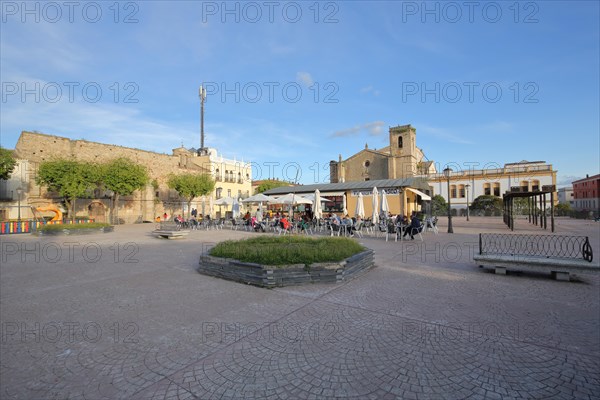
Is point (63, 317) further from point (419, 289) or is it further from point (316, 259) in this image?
point (419, 289)

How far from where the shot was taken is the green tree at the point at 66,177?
78.6 feet

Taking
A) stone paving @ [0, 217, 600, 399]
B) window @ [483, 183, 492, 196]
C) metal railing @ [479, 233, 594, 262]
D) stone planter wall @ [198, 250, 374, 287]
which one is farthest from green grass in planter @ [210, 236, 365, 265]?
window @ [483, 183, 492, 196]

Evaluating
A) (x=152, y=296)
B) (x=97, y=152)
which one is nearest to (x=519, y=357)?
(x=152, y=296)

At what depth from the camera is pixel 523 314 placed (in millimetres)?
4570

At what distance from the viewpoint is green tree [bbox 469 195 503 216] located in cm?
4292

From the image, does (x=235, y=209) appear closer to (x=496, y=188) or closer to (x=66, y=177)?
(x=66, y=177)

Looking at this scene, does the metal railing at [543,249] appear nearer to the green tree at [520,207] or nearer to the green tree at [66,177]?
the green tree at [66,177]

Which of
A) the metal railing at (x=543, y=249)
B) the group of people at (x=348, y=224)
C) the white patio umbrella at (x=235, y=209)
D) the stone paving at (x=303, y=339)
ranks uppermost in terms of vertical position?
the white patio umbrella at (x=235, y=209)

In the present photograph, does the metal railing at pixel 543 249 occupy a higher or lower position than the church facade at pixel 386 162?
lower

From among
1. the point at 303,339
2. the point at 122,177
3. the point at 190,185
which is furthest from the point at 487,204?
the point at 303,339

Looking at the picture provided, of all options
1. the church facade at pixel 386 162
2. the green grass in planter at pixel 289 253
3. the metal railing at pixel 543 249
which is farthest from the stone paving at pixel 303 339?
the church facade at pixel 386 162

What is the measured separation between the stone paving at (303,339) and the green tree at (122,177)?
942 inches

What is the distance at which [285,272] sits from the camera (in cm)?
620

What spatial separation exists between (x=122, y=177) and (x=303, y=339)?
1165 inches
